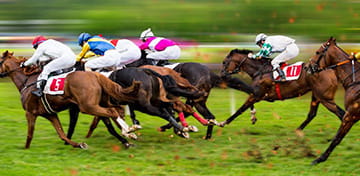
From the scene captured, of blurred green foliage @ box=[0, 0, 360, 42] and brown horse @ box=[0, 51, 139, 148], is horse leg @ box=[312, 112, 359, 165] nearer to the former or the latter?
brown horse @ box=[0, 51, 139, 148]

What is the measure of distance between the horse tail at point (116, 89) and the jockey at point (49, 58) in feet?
1.99

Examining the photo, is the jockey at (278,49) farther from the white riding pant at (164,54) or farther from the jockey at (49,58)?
the jockey at (49,58)

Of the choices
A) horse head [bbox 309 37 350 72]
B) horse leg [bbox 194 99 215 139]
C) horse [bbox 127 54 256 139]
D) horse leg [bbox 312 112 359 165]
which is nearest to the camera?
horse leg [bbox 312 112 359 165]

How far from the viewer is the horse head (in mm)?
8320

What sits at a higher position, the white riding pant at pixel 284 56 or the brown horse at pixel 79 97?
the white riding pant at pixel 284 56

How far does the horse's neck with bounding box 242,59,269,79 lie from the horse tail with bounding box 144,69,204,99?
175 cm

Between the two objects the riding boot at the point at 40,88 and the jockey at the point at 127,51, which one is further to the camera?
the jockey at the point at 127,51

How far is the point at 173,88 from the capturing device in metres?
9.13

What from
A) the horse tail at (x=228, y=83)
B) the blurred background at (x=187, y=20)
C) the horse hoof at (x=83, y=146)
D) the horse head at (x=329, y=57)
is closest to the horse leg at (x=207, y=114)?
the horse tail at (x=228, y=83)

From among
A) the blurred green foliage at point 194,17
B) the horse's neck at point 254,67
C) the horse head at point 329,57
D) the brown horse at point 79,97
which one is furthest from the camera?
the blurred green foliage at point 194,17

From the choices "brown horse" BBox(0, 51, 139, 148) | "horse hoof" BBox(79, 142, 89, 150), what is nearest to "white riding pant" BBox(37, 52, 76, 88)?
"brown horse" BBox(0, 51, 139, 148)

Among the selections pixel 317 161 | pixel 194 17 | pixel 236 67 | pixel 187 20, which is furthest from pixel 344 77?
pixel 194 17

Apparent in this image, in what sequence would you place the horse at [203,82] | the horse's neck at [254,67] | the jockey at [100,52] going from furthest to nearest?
the horse's neck at [254,67] < the horse at [203,82] < the jockey at [100,52]

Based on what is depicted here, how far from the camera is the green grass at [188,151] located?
7.44 m
